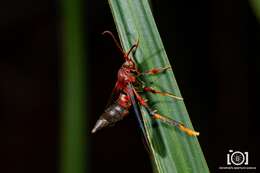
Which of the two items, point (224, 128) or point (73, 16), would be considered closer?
point (73, 16)

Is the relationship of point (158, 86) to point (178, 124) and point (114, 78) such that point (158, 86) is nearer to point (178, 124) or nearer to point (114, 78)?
point (178, 124)

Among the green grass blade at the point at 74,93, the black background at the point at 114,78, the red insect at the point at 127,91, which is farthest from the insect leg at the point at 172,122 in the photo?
the black background at the point at 114,78

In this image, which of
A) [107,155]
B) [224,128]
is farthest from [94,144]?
[224,128]

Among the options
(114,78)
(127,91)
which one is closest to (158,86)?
(127,91)

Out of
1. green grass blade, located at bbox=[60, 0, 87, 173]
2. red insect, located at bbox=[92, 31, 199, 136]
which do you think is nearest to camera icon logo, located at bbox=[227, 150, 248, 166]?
red insect, located at bbox=[92, 31, 199, 136]

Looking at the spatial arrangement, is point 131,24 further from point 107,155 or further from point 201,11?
point 107,155
